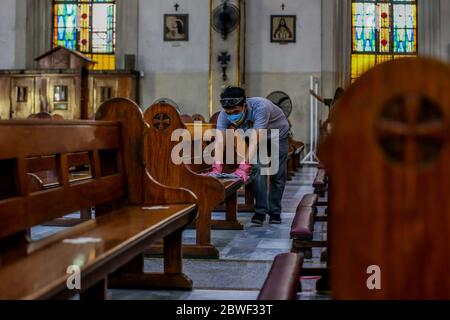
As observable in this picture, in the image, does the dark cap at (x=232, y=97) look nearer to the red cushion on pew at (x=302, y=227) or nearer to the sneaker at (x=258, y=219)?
the sneaker at (x=258, y=219)

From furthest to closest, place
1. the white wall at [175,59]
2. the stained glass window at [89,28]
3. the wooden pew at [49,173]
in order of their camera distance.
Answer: the stained glass window at [89,28] → the white wall at [175,59] → the wooden pew at [49,173]

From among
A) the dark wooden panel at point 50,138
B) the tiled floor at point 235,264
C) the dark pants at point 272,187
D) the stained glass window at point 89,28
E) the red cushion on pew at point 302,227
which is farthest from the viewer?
the stained glass window at point 89,28

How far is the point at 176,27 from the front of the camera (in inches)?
690

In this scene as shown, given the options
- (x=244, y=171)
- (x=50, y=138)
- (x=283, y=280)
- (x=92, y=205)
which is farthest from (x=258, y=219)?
(x=283, y=280)

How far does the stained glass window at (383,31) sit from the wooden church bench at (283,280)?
15.8m

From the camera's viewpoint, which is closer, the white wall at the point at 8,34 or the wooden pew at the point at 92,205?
the wooden pew at the point at 92,205

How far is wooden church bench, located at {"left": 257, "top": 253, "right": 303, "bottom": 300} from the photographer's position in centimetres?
218

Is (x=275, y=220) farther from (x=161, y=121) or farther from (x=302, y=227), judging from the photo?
(x=302, y=227)

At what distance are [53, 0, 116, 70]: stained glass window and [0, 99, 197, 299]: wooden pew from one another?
14749 mm

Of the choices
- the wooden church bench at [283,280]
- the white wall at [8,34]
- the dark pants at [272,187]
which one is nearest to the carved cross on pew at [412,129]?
the wooden church bench at [283,280]

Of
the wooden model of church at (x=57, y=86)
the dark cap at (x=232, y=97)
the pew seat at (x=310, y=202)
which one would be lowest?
the pew seat at (x=310, y=202)

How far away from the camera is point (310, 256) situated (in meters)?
4.60

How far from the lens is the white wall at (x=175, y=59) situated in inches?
685
